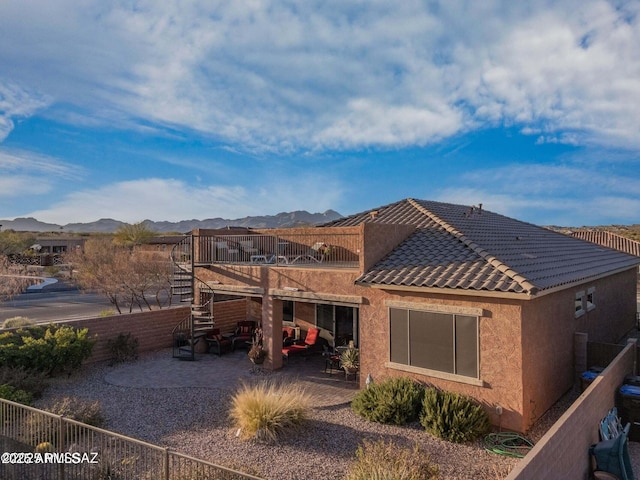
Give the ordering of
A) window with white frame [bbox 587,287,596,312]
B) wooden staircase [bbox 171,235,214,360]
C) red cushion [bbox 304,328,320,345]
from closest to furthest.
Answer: window with white frame [bbox 587,287,596,312], wooden staircase [bbox 171,235,214,360], red cushion [bbox 304,328,320,345]

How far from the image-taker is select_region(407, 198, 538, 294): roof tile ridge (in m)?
8.97

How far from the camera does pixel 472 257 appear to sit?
11.1 meters

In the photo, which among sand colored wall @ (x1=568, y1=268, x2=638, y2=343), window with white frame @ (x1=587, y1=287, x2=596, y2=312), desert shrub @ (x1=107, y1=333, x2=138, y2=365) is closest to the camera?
window with white frame @ (x1=587, y1=287, x2=596, y2=312)

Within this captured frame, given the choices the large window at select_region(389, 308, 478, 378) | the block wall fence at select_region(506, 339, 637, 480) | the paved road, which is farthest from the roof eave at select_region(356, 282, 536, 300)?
the paved road

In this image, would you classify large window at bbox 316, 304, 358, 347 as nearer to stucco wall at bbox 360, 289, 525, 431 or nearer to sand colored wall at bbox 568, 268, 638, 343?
stucco wall at bbox 360, 289, 525, 431

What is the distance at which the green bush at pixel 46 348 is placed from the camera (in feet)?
40.2

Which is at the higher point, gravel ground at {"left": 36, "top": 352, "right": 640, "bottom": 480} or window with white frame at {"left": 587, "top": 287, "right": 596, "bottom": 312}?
window with white frame at {"left": 587, "top": 287, "right": 596, "bottom": 312}

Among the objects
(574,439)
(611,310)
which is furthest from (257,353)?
(611,310)

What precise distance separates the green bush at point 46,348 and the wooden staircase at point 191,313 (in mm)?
3216

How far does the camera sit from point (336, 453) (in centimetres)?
832

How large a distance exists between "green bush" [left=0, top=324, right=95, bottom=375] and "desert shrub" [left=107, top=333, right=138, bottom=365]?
3.50ft

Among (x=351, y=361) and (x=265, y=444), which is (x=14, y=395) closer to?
(x=265, y=444)

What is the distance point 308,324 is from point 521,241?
8.97m

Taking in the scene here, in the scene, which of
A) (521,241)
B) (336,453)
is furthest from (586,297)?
(336,453)
